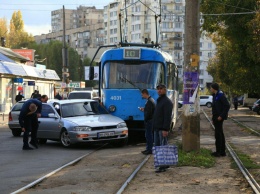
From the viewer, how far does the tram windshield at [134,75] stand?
752 inches

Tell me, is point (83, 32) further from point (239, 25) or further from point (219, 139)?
point (219, 139)

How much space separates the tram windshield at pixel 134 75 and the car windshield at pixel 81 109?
1.06m

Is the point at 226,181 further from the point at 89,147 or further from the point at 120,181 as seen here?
the point at 89,147

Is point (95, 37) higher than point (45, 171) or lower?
higher

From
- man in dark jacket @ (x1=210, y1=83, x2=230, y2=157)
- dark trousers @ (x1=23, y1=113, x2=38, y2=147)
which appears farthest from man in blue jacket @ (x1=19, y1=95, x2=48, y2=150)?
man in dark jacket @ (x1=210, y1=83, x2=230, y2=157)

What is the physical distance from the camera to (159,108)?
11.9 metres

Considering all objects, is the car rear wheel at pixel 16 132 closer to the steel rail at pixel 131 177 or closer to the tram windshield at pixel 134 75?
the tram windshield at pixel 134 75

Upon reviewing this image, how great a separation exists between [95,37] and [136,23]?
2942cm

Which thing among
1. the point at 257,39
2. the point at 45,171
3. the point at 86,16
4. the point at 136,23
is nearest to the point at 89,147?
the point at 45,171

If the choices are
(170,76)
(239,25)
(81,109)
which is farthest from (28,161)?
(239,25)

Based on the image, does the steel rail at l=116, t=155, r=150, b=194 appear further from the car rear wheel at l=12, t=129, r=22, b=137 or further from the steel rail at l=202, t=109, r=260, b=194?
the car rear wheel at l=12, t=129, r=22, b=137

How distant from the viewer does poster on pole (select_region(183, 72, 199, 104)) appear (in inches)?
540

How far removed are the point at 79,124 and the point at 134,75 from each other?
3.37m

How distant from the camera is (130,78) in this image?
63.0 feet
